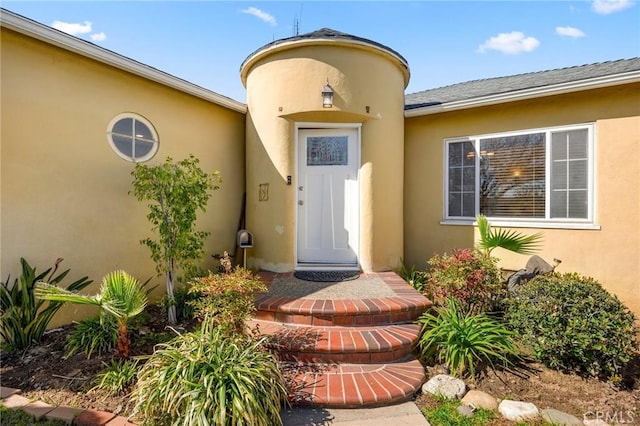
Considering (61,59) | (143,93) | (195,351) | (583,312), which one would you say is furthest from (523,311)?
(61,59)

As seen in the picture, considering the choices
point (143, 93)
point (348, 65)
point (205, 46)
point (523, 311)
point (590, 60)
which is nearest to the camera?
point (523, 311)

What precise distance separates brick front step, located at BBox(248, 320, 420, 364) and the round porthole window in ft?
12.3

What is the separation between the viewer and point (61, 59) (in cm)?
441

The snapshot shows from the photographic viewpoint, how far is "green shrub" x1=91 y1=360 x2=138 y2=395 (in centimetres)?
313

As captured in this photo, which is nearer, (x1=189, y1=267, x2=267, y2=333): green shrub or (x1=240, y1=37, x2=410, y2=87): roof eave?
(x1=189, y1=267, x2=267, y2=333): green shrub

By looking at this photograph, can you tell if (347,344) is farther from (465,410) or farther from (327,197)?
(327,197)

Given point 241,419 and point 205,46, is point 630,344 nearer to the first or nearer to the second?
point 241,419

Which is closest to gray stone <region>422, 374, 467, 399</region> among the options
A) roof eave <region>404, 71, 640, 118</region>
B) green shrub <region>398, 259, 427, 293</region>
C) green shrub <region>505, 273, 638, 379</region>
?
green shrub <region>505, 273, 638, 379</region>

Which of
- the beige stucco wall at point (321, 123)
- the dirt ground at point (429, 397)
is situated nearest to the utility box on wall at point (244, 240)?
the beige stucco wall at point (321, 123)

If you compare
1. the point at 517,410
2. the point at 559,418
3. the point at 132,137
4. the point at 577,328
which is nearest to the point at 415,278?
the point at 577,328

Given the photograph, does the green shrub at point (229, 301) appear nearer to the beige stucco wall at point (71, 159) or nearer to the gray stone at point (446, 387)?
the gray stone at point (446, 387)

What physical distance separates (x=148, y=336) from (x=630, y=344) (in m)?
5.90

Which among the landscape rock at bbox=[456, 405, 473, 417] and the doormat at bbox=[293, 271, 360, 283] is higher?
the doormat at bbox=[293, 271, 360, 283]

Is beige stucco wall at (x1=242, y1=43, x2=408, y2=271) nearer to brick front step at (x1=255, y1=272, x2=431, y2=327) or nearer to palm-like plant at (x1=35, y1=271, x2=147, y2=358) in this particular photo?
brick front step at (x1=255, y1=272, x2=431, y2=327)
